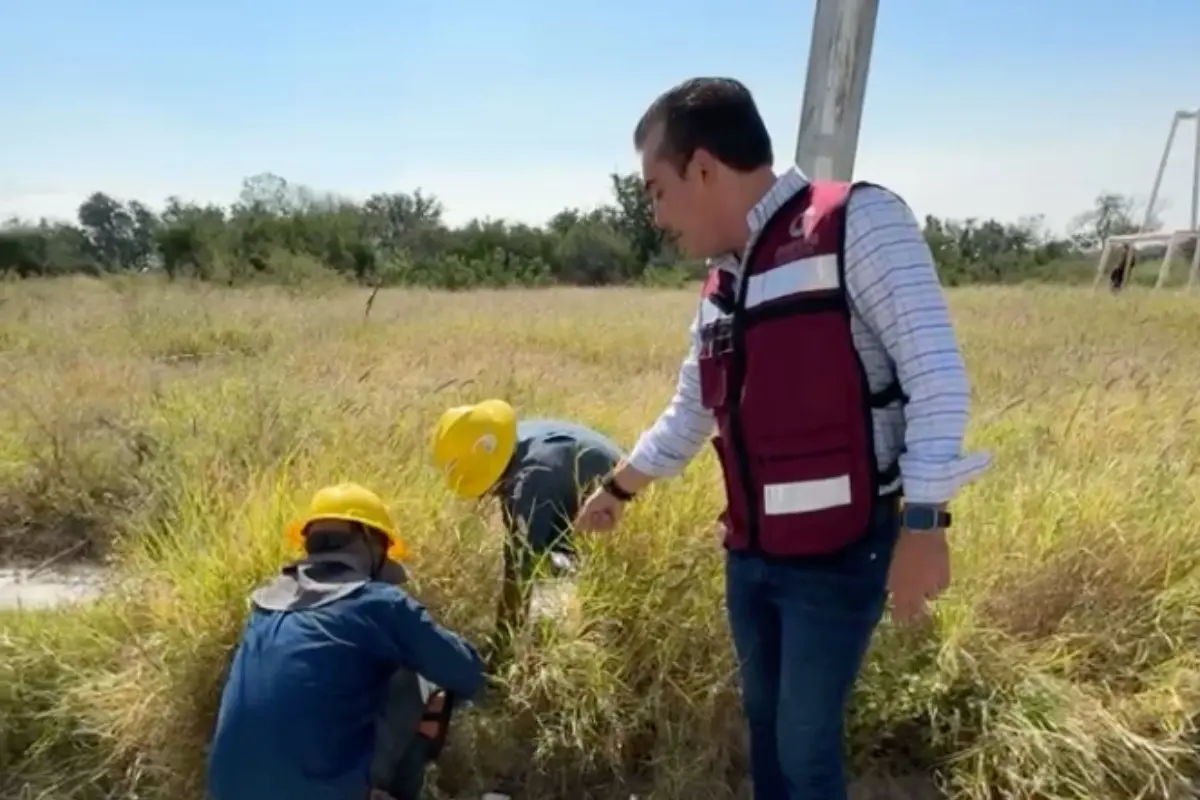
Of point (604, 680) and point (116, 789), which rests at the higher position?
point (604, 680)

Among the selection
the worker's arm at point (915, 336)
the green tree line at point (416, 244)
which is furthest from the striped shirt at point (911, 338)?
the green tree line at point (416, 244)

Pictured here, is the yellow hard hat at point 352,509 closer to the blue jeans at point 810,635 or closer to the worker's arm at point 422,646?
the worker's arm at point 422,646

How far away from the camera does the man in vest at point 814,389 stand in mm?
2041

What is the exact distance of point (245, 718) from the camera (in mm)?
2697

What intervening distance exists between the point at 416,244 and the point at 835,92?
128ft

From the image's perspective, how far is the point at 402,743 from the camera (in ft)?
9.91

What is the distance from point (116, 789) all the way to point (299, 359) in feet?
15.9

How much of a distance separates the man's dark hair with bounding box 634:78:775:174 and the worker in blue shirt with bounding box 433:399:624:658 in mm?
1590

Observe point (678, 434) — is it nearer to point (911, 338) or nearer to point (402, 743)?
point (911, 338)

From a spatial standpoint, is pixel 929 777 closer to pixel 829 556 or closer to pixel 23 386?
pixel 829 556

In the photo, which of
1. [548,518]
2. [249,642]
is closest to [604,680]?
[548,518]

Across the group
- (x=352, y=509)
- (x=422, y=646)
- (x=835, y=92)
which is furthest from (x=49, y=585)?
(x=835, y=92)

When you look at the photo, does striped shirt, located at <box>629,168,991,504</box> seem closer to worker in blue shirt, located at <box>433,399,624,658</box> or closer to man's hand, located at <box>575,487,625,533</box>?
man's hand, located at <box>575,487,625,533</box>

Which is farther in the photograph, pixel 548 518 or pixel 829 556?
pixel 548 518
